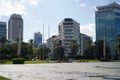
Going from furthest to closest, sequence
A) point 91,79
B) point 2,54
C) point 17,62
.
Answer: point 2,54
point 17,62
point 91,79

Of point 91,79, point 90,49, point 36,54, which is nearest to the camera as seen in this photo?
point 91,79

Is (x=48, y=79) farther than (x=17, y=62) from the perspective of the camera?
No

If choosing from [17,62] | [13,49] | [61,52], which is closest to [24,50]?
[13,49]

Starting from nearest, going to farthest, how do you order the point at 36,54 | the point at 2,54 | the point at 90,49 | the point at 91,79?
1. the point at 91,79
2. the point at 2,54
3. the point at 90,49
4. the point at 36,54

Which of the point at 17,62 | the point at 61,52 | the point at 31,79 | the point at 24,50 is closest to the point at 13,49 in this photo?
the point at 24,50

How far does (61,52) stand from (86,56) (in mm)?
14785

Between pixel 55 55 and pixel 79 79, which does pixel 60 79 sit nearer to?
pixel 79 79

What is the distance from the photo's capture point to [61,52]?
16362cm

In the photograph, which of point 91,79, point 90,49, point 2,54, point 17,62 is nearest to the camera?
point 91,79

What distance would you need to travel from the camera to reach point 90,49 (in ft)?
530

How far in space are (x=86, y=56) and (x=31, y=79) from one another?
14704cm

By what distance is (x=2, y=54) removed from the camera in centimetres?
13775

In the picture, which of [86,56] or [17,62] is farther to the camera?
[86,56]

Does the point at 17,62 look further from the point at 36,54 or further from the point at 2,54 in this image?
the point at 36,54
